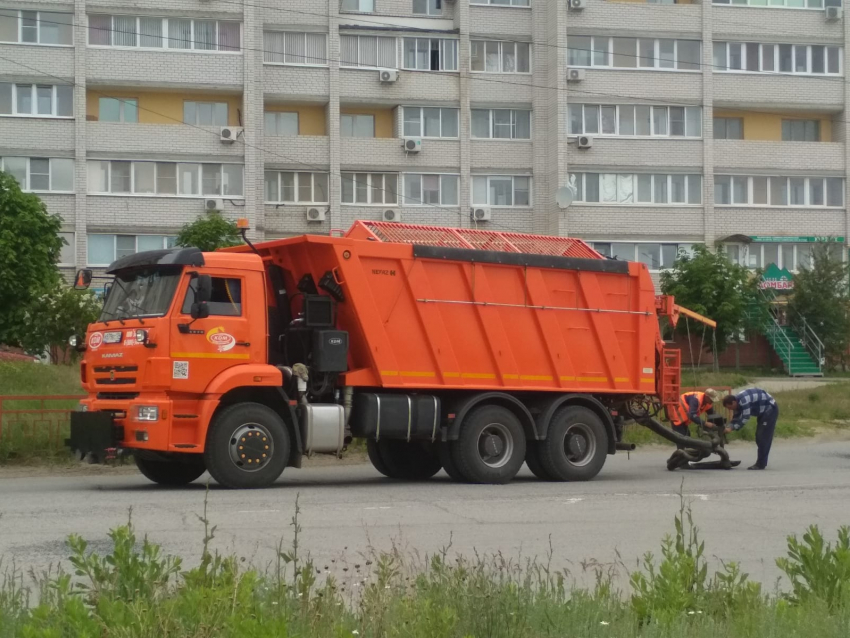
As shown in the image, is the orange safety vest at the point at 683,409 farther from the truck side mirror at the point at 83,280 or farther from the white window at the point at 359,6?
the white window at the point at 359,6

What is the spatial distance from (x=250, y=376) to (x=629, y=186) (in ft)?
115

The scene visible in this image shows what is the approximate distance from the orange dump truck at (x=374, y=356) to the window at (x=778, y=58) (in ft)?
110

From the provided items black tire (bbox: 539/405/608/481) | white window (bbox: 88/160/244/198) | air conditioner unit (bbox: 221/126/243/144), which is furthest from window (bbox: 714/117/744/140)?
black tire (bbox: 539/405/608/481)

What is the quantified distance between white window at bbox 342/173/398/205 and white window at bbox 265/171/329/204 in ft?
2.71

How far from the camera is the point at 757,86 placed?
4872 centimetres

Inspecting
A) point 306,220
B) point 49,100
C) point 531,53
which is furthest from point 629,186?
point 49,100

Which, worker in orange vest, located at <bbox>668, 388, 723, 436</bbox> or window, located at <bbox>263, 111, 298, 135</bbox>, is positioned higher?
window, located at <bbox>263, 111, 298, 135</bbox>

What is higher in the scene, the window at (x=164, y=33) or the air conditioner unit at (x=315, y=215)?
the window at (x=164, y=33)

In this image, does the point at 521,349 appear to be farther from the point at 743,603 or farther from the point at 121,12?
the point at 121,12

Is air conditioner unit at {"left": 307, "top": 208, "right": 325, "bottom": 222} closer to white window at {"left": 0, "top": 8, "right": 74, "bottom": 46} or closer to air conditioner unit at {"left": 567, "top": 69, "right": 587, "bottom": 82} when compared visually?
white window at {"left": 0, "top": 8, "right": 74, "bottom": 46}

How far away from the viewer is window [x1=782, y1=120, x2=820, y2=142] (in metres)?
50.5

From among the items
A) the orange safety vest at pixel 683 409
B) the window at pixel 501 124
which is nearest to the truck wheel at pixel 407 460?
the orange safety vest at pixel 683 409

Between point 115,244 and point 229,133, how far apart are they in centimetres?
537

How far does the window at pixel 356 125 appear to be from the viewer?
4631cm
